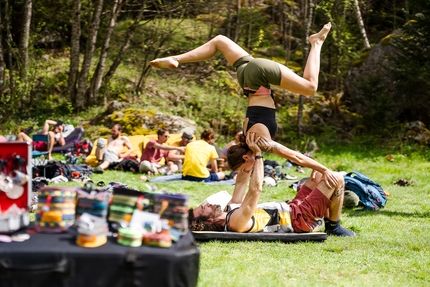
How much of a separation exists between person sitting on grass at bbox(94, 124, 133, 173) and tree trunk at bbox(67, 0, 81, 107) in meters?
5.13

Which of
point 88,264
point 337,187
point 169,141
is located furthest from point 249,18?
point 88,264

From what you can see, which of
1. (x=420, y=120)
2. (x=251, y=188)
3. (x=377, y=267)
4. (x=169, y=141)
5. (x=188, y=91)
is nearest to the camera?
(x=377, y=267)

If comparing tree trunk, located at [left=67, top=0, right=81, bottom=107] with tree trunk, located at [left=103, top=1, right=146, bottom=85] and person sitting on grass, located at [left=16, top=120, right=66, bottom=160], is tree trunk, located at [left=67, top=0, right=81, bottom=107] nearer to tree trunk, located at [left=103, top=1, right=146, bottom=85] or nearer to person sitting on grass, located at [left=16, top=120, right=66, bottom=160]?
tree trunk, located at [left=103, top=1, right=146, bottom=85]

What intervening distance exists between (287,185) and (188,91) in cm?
899

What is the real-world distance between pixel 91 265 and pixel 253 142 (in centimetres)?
249

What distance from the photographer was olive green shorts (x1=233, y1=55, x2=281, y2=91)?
4.74m

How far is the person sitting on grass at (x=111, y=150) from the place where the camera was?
10771mm

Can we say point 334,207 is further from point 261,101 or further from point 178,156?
point 178,156

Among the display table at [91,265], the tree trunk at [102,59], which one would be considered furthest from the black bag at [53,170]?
the tree trunk at [102,59]

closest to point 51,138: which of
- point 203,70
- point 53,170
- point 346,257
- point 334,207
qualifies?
point 53,170

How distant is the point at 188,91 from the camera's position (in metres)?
17.8

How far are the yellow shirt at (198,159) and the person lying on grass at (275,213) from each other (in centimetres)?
430

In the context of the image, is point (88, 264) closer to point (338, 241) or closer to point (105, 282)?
point (105, 282)

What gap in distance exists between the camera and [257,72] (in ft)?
15.8
